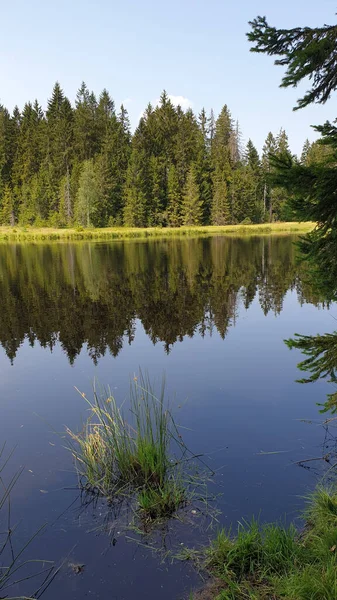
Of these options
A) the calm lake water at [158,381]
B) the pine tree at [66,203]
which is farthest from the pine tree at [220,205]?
the calm lake water at [158,381]

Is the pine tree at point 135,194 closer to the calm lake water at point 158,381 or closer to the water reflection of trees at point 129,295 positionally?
the water reflection of trees at point 129,295

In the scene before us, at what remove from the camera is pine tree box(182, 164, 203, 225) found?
72.6 meters

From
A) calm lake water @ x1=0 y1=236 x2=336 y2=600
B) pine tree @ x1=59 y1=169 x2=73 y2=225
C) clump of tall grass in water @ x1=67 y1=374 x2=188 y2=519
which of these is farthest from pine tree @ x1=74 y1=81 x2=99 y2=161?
clump of tall grass in water @ x1=67 y1=374 x2=188 y2=519

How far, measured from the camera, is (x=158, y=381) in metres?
10.3

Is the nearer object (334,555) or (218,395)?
(334,555)

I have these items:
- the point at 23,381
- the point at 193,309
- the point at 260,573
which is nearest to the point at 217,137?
the point at 193,309

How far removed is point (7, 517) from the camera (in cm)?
566

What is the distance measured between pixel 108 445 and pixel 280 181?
4.06 m

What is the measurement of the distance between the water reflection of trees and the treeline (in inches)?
1524

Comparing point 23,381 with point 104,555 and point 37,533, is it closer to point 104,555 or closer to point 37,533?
point 37,533

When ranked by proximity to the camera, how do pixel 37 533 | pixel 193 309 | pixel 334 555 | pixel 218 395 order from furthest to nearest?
pixel 193 309, pixel 218 395, pixel 37 533, pixel 334 555

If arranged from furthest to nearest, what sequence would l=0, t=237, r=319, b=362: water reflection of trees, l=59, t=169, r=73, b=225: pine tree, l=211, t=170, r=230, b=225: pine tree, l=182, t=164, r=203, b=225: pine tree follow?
l=59, t=169, r=73, b=225: pine tree → l=211, t=170, r=230, b=225: pine tree → l=182, t=164, r=203, b=225: pine tree → l=0, t=237, r=319, b=362: water reflection of trees

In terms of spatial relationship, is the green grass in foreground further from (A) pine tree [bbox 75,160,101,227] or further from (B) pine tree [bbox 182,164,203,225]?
(B) pine tree [bbox 182,164,203,225]

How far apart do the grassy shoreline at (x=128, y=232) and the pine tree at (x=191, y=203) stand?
399 cm
